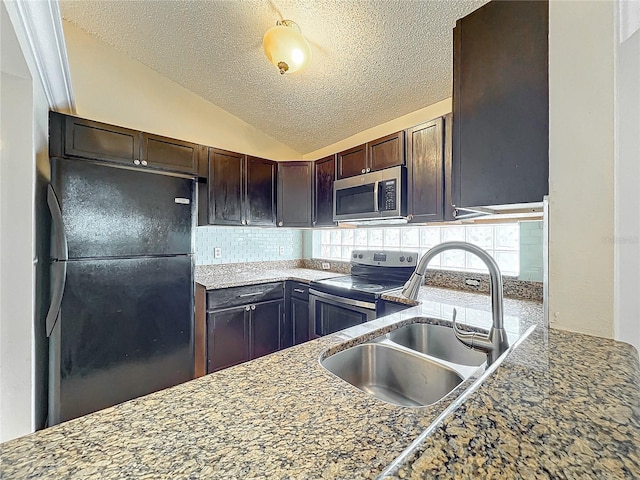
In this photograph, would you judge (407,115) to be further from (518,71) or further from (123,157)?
(123,157)

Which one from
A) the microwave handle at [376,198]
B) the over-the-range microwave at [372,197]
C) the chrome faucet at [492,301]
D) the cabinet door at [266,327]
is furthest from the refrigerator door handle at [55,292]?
the microwave handle at [376,198]

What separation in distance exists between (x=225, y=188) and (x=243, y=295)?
1.07 meters

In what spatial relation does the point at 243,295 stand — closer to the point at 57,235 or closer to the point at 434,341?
the point at 57,235

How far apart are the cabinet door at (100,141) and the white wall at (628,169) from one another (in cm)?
275

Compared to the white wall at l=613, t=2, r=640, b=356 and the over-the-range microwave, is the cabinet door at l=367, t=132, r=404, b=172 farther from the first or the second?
the white wall at l=613, t=2, r=640, b=356

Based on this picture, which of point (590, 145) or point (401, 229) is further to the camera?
point (401, 229)

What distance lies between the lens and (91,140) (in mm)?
2029

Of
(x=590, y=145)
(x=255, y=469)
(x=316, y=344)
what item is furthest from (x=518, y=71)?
(x=255, y=469)

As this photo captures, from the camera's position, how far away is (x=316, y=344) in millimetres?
971

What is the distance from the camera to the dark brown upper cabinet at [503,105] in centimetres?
87

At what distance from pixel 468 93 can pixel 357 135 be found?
219 centimetres

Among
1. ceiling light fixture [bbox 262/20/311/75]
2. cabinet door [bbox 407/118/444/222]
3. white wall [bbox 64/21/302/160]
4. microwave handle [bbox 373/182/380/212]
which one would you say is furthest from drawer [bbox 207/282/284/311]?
ceiling light fixture [bbox 262/20/311/75]

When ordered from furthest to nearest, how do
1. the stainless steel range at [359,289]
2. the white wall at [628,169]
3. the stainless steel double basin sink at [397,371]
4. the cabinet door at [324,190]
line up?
1. the cabinet door at [324,190]
2. the stainless steel range at [359,289]
3. the stainless steel double basin sink at [397,371]
4. the white wall at [628,169]

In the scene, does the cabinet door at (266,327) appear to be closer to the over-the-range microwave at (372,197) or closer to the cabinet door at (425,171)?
the over-the-range microwave at (372,197)
